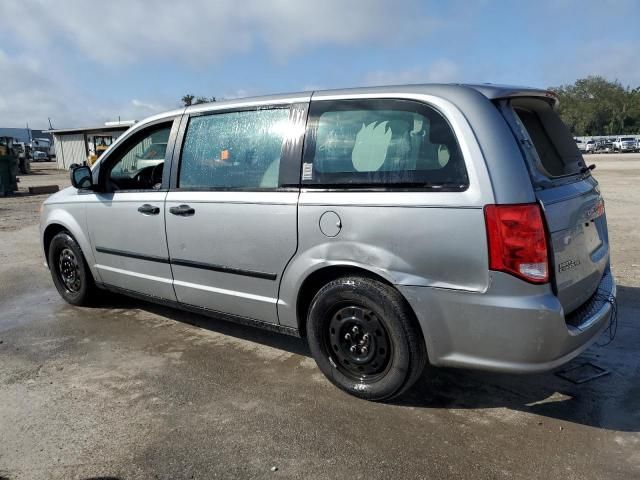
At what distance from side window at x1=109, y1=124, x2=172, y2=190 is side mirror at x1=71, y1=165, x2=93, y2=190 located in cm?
18

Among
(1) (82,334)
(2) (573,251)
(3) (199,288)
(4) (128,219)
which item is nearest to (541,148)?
(2) (573,251)

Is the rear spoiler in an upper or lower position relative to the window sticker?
upper

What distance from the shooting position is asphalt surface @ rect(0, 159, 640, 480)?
2719mm

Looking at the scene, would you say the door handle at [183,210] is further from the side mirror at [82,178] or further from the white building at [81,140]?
the white building at [81,140]

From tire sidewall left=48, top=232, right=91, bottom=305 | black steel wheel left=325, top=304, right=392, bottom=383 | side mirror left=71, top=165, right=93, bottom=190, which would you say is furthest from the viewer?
tire sidewall left=48, top=232, right=91, bottom=305

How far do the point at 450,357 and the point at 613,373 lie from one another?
1.46 metres

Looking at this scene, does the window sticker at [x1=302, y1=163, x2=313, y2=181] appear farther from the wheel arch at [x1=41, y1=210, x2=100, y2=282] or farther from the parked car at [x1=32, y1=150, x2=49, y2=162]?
the parked car at [x1=32, y1=150, x2=49, y2=162]

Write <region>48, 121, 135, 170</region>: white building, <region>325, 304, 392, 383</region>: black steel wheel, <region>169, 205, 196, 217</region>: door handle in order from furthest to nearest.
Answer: <region>48, 121, 135, 170</region>: white building < <region>169, 205, 196, 217</region>: door handle < <region>325, 304, 392, 383</region>: black steel wheel

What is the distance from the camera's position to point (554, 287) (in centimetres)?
277

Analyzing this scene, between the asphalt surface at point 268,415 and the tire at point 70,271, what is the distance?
62cm

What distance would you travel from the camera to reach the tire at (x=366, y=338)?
3.05m

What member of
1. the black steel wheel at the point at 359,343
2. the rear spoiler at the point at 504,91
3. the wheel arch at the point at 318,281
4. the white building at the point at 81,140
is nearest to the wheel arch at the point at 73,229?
the wheel arch at the point at 318,281

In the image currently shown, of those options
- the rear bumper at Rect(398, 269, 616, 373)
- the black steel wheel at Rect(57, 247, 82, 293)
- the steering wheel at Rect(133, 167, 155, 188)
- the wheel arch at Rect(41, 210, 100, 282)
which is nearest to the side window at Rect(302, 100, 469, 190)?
the rear bumper at Rect(398, 269, 616, 373)

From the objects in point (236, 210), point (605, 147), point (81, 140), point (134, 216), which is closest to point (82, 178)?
point (134, 216)
